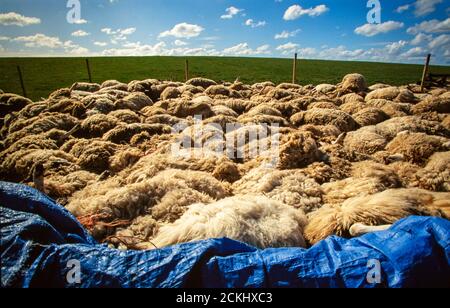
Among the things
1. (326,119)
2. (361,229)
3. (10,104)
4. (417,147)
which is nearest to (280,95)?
(326,119)

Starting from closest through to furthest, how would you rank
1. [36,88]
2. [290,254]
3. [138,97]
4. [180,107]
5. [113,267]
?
[113,267] < [290,254] < [180,107] < [138,97] < [36,88]

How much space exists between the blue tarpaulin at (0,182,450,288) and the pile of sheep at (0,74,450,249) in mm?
593

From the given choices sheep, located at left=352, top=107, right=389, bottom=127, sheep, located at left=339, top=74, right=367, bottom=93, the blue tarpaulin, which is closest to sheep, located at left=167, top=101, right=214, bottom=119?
sheep, located at left=352, top=107, right=389, bottom=127

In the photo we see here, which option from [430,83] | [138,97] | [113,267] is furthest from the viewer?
[430,83]

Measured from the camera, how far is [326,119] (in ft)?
23.1

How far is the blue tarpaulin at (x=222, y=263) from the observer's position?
195 centimetres

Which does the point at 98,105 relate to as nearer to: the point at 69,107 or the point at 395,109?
the point at 69,107

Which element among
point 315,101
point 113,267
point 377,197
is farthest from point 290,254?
point 315,101

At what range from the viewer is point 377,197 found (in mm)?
3406

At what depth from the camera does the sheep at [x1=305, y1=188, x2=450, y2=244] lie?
120 inches

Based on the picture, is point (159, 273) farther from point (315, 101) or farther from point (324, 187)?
point (315, 101)

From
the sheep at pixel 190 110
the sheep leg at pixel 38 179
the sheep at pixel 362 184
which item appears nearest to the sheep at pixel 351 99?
the sheep at pixel 190 110

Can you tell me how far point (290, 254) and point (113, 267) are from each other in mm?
1318

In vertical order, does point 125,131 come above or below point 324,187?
above
